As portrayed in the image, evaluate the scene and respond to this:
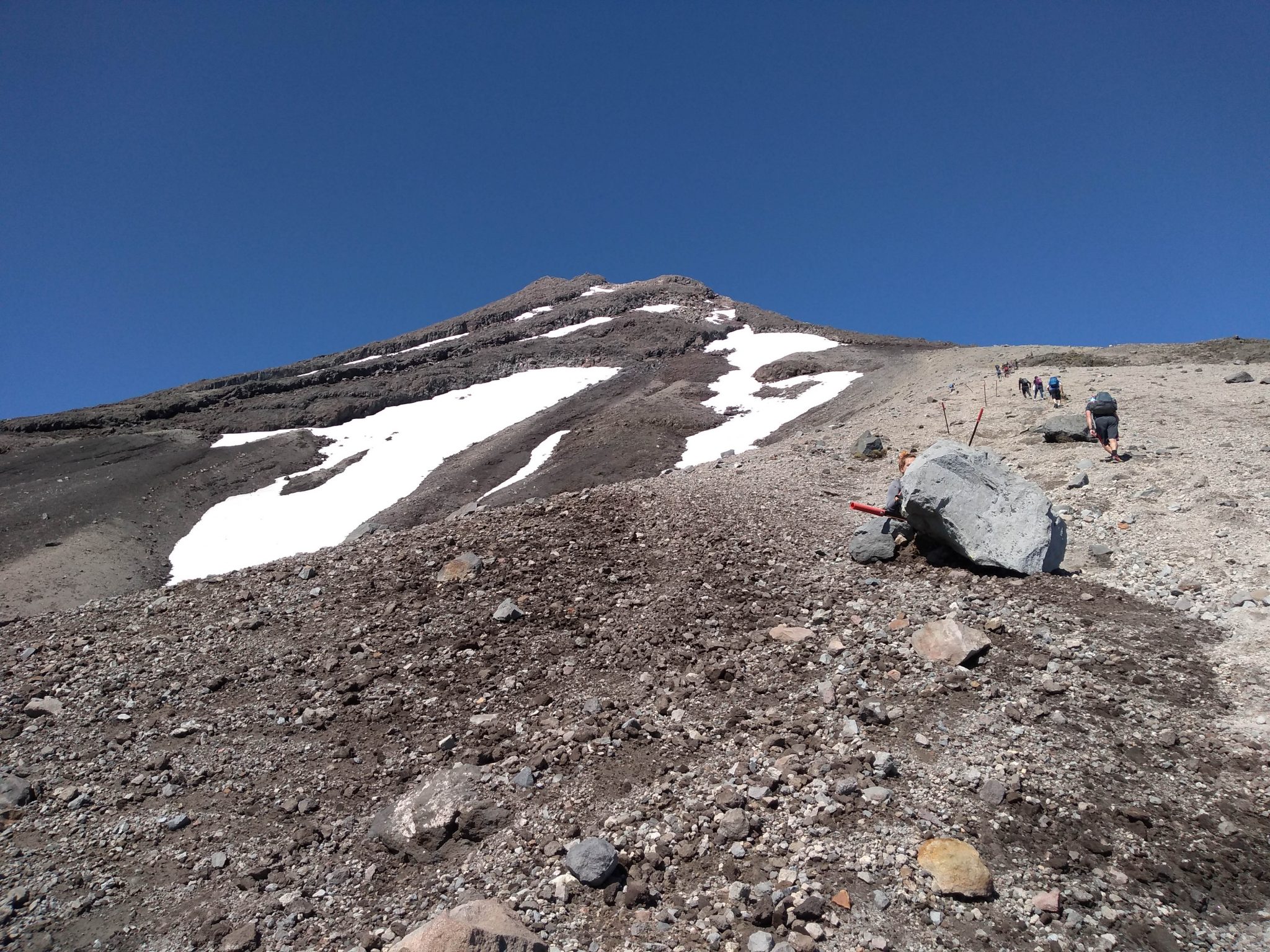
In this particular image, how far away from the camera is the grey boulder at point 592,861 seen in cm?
532

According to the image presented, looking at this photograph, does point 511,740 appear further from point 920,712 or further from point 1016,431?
point 1016,431

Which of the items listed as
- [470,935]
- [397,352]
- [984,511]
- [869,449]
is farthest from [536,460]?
[397,352]

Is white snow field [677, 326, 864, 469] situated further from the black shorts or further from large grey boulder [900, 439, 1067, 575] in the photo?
large grey boulder [900, 439, 1067, 575]

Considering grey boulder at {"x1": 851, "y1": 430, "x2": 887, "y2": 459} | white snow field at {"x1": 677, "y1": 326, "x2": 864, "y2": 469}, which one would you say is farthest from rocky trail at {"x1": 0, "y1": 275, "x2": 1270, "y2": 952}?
white snow field at {"x1": 677, "y1": 326, "x2": 864, "y2": 469}

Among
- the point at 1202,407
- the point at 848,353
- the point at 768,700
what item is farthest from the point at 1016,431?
the point at 848,353

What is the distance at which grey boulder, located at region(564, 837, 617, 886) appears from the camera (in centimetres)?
532

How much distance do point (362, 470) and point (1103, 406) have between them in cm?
3259

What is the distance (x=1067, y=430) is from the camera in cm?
1541

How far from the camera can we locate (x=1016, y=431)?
17531mm

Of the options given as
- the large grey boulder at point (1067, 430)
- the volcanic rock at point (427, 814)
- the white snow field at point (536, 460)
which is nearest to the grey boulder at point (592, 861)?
the volcanic rock at point (427, 814)

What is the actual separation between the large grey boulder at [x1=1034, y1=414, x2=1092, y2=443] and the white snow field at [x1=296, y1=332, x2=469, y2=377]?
163 ft

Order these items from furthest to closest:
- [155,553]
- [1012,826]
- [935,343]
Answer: [935,343], [155,553], [1012,826]

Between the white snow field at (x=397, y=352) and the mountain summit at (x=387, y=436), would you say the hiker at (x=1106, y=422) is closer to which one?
the mountain summit at (x=387, y=436)

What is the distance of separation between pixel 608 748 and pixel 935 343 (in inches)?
1778
